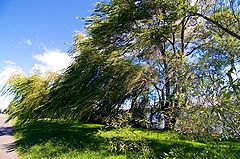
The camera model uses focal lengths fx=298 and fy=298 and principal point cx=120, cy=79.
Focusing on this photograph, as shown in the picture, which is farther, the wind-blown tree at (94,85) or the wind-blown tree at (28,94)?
the wind-blown tree at (28,94)

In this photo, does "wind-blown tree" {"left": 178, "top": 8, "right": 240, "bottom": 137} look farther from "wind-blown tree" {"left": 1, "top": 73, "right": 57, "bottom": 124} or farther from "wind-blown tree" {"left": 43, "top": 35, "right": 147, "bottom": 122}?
"wind-blown tree" {"left": 1, "top": 73, "right": 57, "bottom": 124}

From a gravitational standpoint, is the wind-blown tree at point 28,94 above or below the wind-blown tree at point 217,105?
above

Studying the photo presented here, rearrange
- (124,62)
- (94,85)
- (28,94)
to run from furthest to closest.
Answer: (28,94), (94,85), (124,62)

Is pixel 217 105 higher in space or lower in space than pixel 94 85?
lower

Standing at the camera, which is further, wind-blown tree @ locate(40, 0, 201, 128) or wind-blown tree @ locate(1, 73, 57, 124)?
wind-blown tree @ locate(1, 73, 57, 124)

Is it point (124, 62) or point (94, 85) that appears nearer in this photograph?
point (124, 62)

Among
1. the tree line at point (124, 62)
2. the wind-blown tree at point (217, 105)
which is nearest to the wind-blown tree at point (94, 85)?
the tree line at point (124, 62)

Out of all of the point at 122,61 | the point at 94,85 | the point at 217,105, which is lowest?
the point at 217,105

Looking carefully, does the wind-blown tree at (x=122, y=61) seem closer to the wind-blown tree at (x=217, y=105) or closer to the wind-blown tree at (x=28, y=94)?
the wind-blown tree at (x=28, y=94)

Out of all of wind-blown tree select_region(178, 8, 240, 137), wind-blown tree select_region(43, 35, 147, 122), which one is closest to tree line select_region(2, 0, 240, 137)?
wind-blown tree select_region(43, 35, 147, 122)

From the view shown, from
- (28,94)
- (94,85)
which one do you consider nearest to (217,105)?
(94,85)

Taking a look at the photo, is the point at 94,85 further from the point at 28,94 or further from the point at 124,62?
the point at 28,94

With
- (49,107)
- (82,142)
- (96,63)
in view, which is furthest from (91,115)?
(82,142)

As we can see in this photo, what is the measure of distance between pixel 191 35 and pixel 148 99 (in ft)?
17.1
